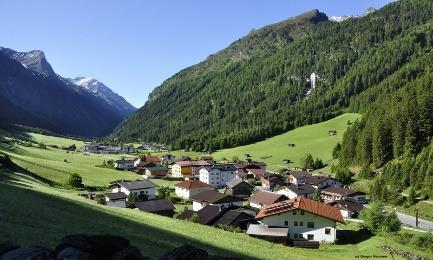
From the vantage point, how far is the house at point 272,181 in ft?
505

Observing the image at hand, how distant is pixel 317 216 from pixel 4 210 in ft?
169

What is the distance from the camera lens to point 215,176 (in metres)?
167

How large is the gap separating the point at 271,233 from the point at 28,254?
5806cm

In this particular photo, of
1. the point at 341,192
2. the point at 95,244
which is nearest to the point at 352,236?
the point at 341,192

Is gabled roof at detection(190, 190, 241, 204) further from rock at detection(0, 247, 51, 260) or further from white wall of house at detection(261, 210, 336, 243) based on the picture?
rock at detection(0, 247, 51, 260)

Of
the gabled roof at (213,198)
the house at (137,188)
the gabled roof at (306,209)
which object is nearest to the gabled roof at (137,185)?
the house at (137,188)

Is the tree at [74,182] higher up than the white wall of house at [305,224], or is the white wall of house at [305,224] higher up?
the tree at [74,182]

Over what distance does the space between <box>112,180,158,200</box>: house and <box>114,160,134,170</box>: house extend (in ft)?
234

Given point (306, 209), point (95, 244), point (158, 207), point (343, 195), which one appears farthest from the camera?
point (343, 195)

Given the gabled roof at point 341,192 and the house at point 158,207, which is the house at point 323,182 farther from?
the house at point 158,207

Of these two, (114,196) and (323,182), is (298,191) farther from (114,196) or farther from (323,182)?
(114,196)

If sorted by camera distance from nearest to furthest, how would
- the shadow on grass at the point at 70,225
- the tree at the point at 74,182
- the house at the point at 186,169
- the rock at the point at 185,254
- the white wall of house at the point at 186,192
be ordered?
the rock at the point at 185,254
the shadow on grass at the point at 70,225
the tree at the point at 74,182
the white wall of house at the point at 186,192
the house at the point at 186,169

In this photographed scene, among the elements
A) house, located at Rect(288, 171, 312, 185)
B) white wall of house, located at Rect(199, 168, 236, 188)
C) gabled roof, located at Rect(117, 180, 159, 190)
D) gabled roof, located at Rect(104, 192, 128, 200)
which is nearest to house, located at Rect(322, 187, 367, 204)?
house, located at Rect(288, 171, 312, 185)

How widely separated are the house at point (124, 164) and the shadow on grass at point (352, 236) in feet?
414
